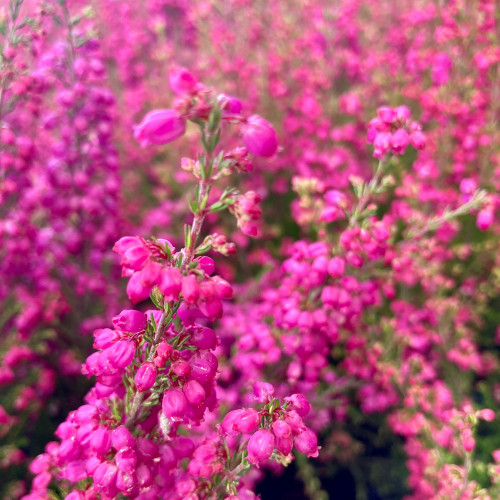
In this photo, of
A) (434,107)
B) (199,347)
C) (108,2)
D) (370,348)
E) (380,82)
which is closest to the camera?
(199,347)

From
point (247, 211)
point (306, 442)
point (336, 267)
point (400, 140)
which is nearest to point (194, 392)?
point (306, 442)

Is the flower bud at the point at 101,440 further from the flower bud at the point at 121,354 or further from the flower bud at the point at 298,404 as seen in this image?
the flower bud at the point at 298,404

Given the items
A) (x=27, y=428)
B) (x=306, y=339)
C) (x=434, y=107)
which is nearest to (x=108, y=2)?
(x=434, y=107)

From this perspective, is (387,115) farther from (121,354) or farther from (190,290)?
(121,354)

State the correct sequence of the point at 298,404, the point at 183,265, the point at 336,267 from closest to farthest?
1. the point at 183,265
2. the point at 298,404
3. the point at 336,267

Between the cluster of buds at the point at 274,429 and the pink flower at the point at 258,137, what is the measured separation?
0.57m

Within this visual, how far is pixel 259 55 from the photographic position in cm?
444

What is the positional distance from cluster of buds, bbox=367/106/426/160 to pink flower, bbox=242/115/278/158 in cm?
75

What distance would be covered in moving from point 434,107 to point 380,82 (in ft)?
3.15

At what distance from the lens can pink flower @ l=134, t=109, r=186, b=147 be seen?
2.80ft

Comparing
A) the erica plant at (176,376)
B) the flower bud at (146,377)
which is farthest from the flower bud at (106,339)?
the flower bud at (146,377)

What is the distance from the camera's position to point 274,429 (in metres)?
0.99

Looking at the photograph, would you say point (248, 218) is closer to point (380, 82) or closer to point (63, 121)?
point (63, 121)

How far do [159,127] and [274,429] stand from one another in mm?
682
